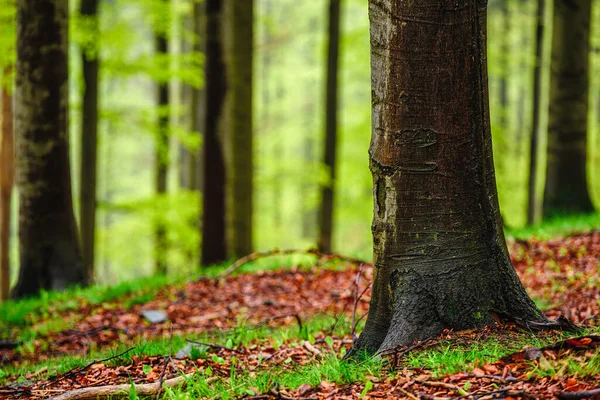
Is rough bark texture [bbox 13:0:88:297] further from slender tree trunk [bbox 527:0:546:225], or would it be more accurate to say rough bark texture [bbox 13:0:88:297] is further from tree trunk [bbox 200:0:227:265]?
slender tree trunk [bbox 527:0:546:225]

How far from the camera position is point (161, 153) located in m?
13.3

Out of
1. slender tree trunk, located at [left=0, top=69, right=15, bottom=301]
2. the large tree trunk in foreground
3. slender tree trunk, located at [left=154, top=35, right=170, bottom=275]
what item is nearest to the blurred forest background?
slender tree trunk, located at [left=154, top=35, right=170, bottom=275]

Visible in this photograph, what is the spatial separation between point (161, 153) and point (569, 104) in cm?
879

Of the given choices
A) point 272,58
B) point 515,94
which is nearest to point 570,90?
point 272,58

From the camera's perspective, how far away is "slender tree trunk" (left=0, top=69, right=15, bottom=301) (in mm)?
12359

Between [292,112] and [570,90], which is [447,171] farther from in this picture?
[292,112]

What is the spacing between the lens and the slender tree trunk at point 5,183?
40.5 ft

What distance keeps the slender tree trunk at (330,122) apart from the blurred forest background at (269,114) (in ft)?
1.29

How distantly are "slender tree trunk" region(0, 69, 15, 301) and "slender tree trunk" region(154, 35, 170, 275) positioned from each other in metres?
3.22

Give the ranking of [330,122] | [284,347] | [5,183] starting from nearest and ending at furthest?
[284,347]
[5,183]
[330,122]

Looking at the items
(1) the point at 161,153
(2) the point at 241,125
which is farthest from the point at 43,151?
(1) the point at 161,153

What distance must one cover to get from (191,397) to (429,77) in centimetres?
232

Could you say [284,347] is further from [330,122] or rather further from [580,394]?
[330,122]

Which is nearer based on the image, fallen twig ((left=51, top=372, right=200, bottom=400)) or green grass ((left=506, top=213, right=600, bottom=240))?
fallen twig ((left=51, top=372, right=200, bottom=400))
